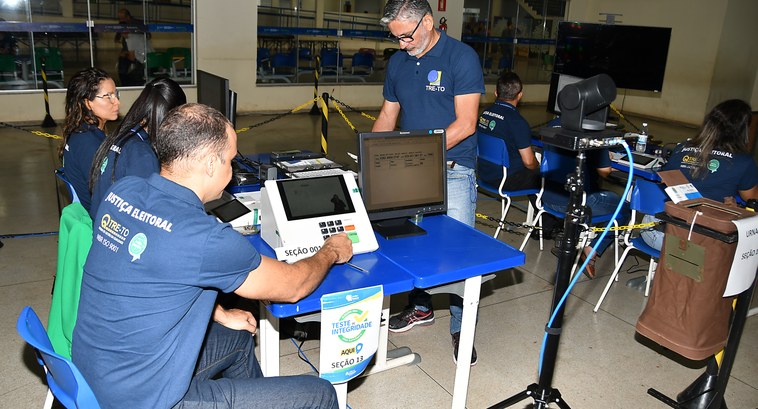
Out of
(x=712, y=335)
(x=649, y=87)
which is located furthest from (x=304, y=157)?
(x=649, y=87)

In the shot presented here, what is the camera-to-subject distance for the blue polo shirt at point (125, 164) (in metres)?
2.76

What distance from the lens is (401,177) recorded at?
285cm

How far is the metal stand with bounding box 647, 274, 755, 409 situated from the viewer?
110 inches

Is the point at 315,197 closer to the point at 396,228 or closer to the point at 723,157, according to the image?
the point at 396,228

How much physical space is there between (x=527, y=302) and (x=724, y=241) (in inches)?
70.4

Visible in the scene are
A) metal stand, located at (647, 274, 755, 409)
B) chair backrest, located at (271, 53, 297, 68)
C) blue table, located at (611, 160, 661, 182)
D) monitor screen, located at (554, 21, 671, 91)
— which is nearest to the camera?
metal stand, located at (647, 274, 755, 409)

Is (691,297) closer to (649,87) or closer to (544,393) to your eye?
(544,393)

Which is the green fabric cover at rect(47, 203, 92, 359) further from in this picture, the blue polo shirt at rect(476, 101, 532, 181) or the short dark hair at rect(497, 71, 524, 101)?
the short dark hair at rect(497, 71, 524, 101)

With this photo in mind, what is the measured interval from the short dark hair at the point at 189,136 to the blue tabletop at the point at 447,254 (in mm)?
936

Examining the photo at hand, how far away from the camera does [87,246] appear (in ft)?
7.09

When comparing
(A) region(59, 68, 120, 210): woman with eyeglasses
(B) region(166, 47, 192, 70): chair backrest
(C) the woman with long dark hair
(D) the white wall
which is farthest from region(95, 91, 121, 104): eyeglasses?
(B) region(166, 47, 192, 70): chair backrest

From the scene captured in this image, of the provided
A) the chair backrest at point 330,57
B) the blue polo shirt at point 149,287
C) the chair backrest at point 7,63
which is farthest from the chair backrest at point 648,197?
the chair backrest at point 7,63

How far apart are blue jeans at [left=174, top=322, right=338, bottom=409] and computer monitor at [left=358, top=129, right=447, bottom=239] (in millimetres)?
847

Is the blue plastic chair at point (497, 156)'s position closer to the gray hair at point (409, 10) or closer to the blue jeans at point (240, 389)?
the gray hair at point (409, 10)
